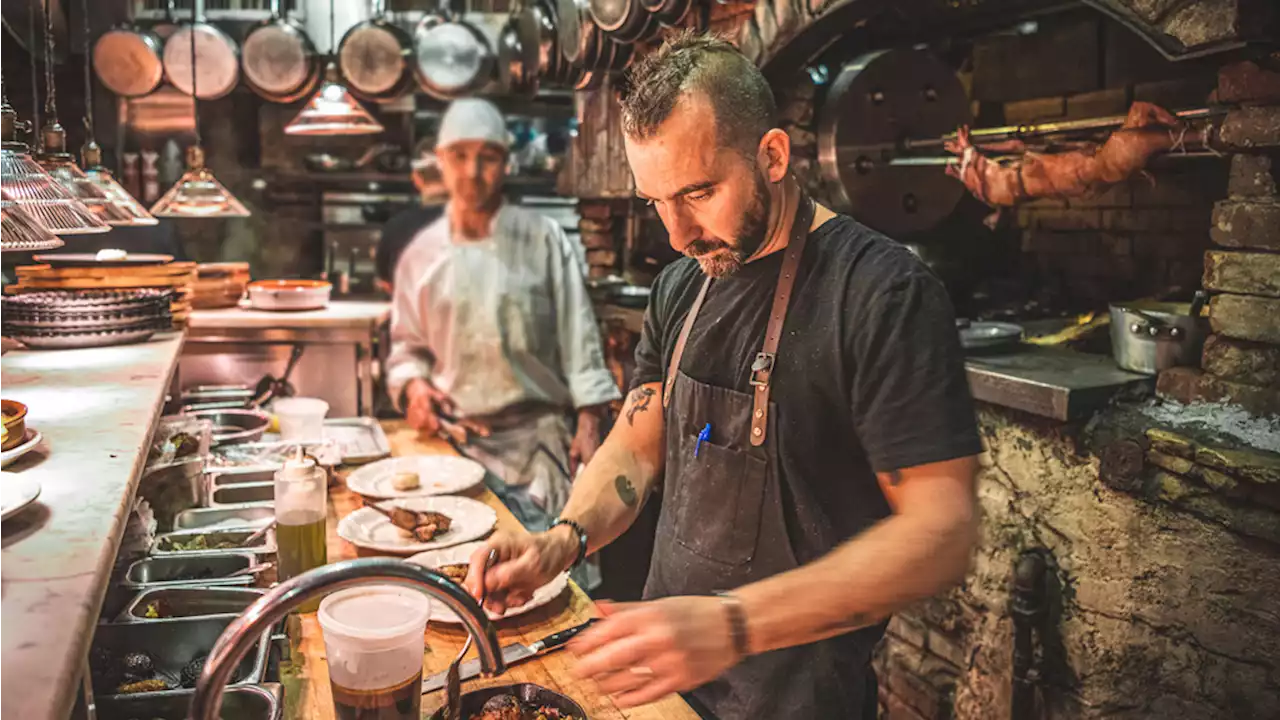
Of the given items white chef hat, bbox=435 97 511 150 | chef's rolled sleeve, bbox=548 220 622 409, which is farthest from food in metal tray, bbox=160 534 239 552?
white chef hat, bbox=435 97 511 150

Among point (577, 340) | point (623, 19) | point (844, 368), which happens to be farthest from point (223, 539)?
point (623, 19)

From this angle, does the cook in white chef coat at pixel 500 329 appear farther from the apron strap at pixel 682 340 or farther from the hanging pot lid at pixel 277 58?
the hanging pot lid at pixel 277 58

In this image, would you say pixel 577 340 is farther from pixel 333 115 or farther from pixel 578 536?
pixel 578 536

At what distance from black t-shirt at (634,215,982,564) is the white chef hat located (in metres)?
2.81

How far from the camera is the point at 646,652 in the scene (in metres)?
1.46

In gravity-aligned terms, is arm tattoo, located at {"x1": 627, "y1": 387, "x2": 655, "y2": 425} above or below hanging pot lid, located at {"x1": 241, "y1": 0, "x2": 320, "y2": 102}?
below

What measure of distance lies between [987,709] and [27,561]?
131 inches

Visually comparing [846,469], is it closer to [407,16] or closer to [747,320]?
[747,320]

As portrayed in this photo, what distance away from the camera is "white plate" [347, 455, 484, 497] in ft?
10.5

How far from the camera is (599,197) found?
20.4 ft

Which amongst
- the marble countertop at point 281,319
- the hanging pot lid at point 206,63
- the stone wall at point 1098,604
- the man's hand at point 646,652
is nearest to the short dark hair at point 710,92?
the man's hand at point 646,652

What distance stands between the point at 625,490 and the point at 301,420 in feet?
5.96

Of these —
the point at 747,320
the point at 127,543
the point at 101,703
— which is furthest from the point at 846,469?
the point at 127,543

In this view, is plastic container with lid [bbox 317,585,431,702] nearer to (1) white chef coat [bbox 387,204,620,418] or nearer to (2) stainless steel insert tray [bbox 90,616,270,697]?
(2) stainless steel insert tray [bbox 90,616,270,697]
